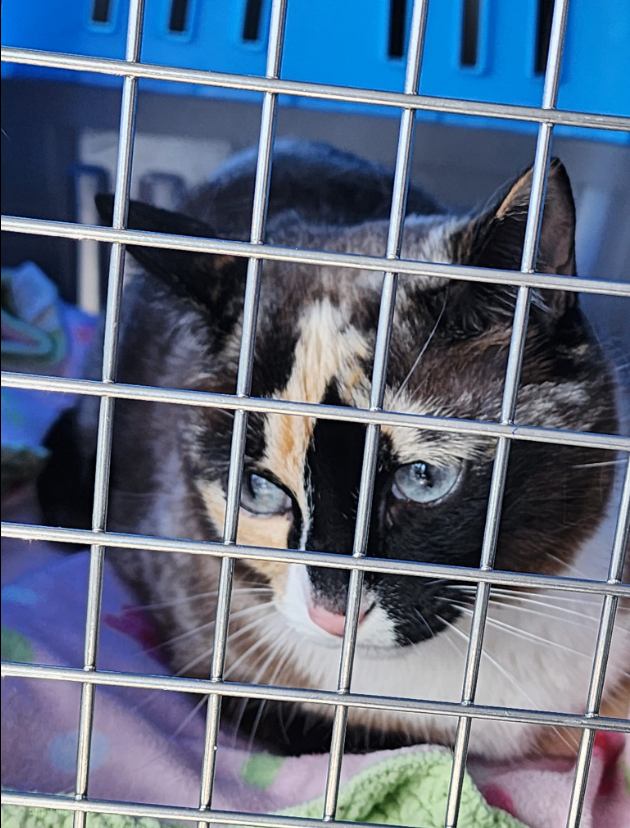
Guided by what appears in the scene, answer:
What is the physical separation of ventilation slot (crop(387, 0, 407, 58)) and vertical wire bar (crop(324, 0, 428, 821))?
0.92 feet

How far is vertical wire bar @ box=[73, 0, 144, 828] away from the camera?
330 millimetres

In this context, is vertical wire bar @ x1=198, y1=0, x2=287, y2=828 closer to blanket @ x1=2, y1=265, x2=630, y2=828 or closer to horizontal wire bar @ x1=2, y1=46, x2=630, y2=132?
horizontal wire bar @ x1=2, y1=46, x2=630, y2=132

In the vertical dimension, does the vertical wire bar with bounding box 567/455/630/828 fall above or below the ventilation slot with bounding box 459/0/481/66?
below

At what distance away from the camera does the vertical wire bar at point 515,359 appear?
330mm

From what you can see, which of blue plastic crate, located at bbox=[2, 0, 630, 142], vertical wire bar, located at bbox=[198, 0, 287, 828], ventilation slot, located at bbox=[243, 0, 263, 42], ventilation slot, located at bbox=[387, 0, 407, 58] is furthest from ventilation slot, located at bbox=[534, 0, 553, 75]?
vertical wire bar, located at bbox=[198, 0, 287, 828]

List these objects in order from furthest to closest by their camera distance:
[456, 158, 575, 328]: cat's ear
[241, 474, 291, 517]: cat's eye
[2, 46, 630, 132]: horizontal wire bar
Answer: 1. [241, 474, 291, 517]: cat's eye
2. [456, 158, 575, 328]: cat's ear
3. [2, 46, 630, 132]: horizontal wire bar

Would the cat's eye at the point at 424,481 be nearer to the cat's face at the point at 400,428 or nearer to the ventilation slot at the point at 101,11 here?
the cat's face at the point at 400,428

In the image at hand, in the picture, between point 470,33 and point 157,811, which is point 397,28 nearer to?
point 470,33

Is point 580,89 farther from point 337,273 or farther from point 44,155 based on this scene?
point 44,155

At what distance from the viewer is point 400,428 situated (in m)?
0.60

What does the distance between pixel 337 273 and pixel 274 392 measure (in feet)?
0.39

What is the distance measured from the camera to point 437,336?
60 cm

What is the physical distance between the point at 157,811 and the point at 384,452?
321 mm

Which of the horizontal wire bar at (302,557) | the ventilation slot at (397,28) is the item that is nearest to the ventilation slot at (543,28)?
the ventilation slot at (397,28)
